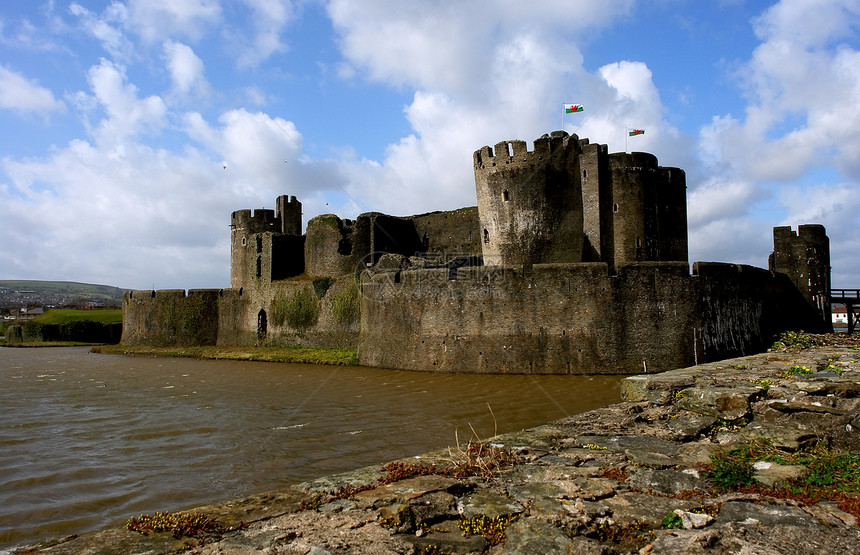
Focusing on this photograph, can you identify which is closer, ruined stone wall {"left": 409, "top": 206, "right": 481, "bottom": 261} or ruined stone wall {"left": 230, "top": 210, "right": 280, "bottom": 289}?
ruined stone wall {"left": 409, "top": 206, "right": 481, "bottom": 261}

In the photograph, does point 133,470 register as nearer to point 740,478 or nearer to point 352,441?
point 352,441

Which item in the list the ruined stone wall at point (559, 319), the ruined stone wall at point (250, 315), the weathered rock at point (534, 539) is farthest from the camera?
the ruined stone wall at point (250, 315)

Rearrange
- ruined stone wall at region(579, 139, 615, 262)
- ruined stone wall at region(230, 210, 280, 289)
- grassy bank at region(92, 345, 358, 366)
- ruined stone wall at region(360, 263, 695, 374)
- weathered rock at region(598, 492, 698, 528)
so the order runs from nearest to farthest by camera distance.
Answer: weathered rock at region(598, 492, 698, 528) → ruined stone wall at region(360, 263, 695, 374) → ruined stone wall at region(579, 139, 615, 262) → grassy bank at region(92, 345, 358, 366) → ruined stone wall at region(230, 210, 280, 289)

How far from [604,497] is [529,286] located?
14595 millimetres

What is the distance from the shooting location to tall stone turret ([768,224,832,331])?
26.6 meters

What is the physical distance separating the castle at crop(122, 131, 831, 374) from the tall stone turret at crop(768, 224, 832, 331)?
6cm

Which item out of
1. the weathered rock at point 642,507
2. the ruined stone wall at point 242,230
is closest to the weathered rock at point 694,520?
the weathered rock at point 642,507

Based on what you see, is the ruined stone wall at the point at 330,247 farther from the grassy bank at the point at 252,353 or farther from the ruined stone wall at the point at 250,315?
the grassy bank at the point at 252,353

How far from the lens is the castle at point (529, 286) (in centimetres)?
1817

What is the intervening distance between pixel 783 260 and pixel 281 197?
28450 millimetres

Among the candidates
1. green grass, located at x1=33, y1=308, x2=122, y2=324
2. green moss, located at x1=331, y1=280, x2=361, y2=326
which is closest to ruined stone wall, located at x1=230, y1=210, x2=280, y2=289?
green moss, located at x1=331, y1=280, x2=361, y2=326

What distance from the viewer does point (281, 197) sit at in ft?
128

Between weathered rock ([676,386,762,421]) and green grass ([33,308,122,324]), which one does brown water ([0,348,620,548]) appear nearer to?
weathered rock ([676,386,762,421])

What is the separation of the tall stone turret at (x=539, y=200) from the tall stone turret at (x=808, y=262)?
10.7 metres
